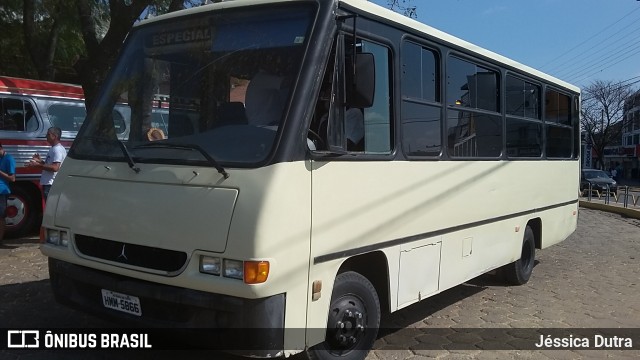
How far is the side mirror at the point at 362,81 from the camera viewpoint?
359 cm

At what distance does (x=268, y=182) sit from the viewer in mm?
3156

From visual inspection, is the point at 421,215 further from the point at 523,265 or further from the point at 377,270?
the point at 523,265

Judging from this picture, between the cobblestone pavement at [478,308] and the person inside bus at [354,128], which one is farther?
the cobblestone pavement at [478,308]

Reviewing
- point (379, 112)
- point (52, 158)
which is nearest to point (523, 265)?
point (379, 112)

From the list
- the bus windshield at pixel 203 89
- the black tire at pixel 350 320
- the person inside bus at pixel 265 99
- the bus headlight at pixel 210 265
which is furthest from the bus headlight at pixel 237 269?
the person inside bus at pixel 265 99

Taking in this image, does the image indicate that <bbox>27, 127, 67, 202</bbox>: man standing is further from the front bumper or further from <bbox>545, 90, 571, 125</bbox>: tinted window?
<bbox>545, 90, 571, 125</bbox>: tinted window

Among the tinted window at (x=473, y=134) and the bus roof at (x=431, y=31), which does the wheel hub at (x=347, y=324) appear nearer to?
the tinted window at (x=473, y=134)

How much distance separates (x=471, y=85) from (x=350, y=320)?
113 inches

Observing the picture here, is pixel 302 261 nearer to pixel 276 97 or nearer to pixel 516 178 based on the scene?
pixel 276 97

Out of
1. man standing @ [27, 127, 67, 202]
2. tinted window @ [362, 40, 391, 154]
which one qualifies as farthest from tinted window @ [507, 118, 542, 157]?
man standing @ [27, 127, 67, 202]

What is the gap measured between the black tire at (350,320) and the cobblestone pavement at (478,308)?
0.29 meters

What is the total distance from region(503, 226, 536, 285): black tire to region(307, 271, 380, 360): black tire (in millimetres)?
3537

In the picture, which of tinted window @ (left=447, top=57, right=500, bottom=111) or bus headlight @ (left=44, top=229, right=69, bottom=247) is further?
tinted window @ (left=447, top=57, right=500, bottom=111)

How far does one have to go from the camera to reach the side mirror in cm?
359
